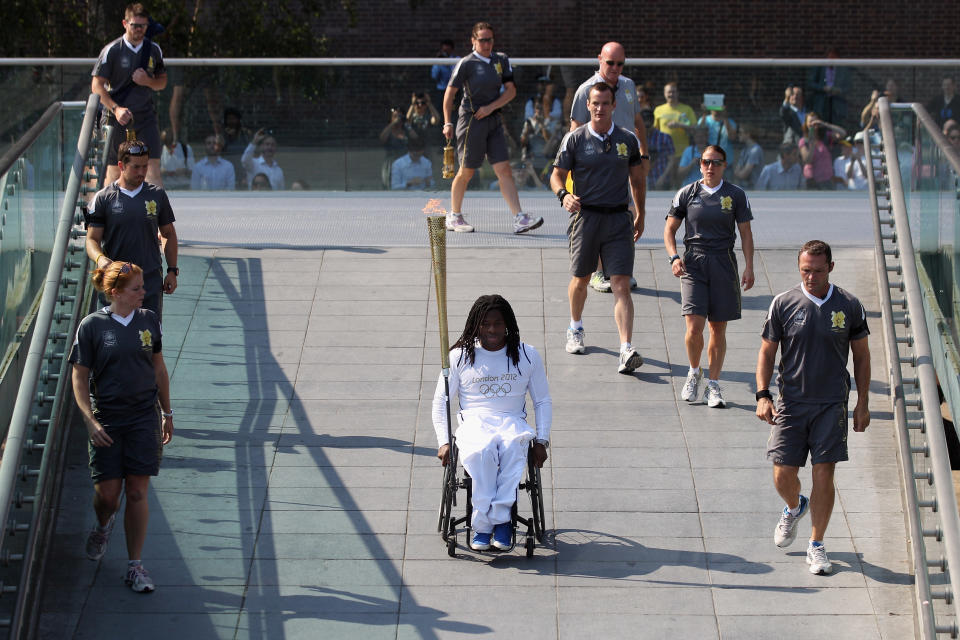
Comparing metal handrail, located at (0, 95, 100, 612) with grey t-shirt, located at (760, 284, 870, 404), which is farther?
grey t-shirt, located at (760, 284, 870, 404)

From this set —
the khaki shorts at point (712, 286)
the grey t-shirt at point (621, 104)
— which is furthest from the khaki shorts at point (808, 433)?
the grey t-shirt at point (621, 104)

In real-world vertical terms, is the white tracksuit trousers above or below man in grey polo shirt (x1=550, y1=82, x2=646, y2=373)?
below

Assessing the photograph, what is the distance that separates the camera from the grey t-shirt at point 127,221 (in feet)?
30.2

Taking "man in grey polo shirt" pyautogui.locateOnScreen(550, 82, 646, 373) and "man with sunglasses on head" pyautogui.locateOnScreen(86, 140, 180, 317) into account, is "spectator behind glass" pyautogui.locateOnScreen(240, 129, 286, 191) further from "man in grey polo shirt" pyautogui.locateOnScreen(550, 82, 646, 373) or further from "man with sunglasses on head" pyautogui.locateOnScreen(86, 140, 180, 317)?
"man with sunglasses on head" pyautogui.locateOnScreen(86, 140, 180, 317)

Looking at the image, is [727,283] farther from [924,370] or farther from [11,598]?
[11,598]

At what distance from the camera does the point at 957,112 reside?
14.4 metres

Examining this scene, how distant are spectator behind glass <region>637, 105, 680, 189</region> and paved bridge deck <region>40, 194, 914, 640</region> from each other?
1660 mm

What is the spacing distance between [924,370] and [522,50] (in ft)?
59.6

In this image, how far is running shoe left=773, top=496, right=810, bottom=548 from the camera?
26.8 feet

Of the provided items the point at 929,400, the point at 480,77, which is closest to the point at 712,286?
the point at 929,400

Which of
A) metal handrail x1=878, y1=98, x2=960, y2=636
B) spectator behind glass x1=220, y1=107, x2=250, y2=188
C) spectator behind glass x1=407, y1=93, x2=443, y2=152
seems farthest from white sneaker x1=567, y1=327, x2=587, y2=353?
spectator behind glass x1=220, y1=107, x2=250, y2=188

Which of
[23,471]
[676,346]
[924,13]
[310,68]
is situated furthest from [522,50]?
[23,471]

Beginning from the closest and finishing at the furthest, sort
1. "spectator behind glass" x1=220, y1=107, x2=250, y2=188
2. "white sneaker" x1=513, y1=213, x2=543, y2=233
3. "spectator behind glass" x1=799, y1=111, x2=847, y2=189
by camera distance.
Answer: "white sneaker" x1=513, y1=213, x2=543, y2=233 → "spectator behind glass" x1=799, y1=111, x2=847, y2=189 → "spectator behind glass" x1=220, y1=107, x2=250, y2=188

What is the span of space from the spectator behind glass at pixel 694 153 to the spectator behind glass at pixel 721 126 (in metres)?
0.06
